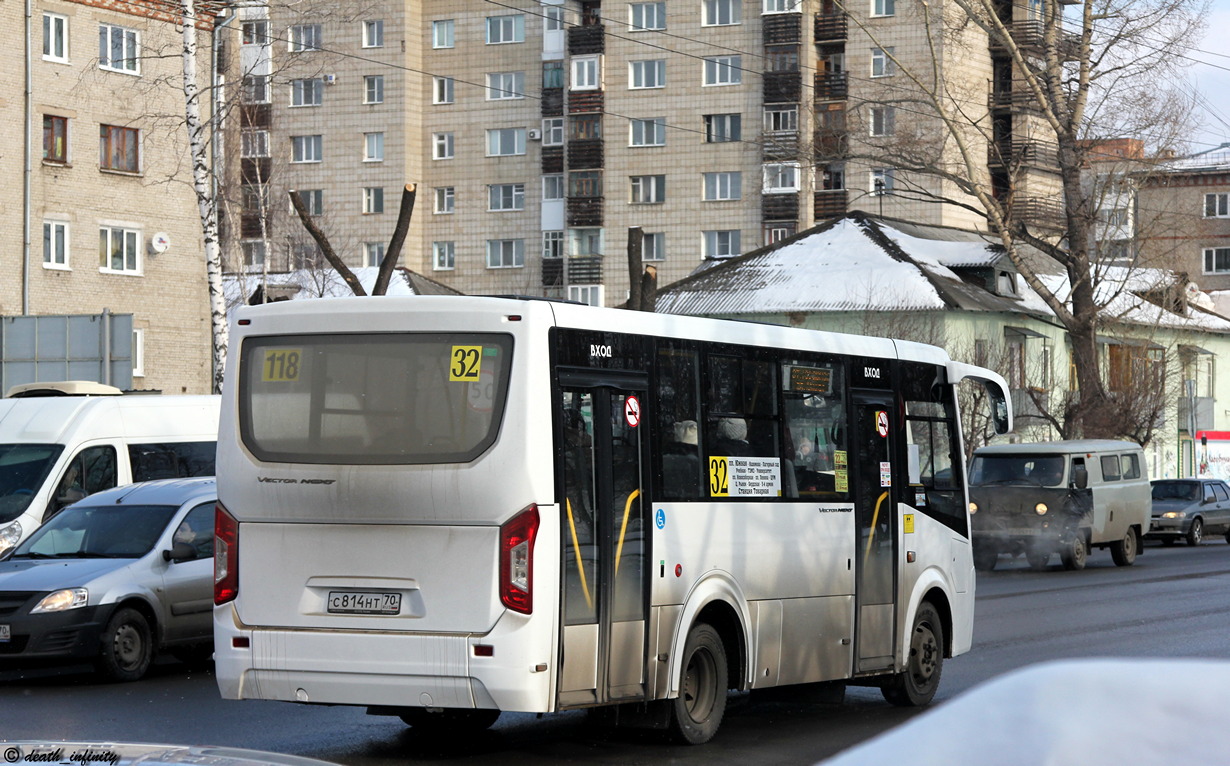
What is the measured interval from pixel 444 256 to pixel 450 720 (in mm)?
67018

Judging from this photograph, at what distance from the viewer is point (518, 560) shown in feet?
28.9

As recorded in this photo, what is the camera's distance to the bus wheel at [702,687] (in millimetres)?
9969

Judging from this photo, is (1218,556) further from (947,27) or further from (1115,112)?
(947,27)

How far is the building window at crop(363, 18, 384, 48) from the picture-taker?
249ft

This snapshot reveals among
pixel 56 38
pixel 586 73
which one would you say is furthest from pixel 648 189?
pixel 56 38

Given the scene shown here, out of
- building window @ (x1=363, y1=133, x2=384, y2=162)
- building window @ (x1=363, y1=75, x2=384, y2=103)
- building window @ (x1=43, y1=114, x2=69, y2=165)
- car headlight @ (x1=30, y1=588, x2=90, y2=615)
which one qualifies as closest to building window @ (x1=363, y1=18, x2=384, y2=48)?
building window @ (x1=363, y1=75, x2=384, y2=103)

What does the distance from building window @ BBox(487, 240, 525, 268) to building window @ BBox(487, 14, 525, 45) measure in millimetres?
8947

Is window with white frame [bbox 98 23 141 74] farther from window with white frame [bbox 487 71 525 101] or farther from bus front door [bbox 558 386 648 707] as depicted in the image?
bus front door [bbox 558 386 648 707]

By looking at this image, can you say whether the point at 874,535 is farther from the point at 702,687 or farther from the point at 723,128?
the point at 723,128

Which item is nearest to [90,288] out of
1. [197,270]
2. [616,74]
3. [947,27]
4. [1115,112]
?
[197,270]

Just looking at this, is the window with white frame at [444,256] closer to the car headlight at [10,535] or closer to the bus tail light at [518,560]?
the car headlight at [10,535]

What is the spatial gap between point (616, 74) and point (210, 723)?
208ft

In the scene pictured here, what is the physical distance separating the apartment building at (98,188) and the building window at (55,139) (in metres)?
0.03

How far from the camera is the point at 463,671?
8766 mm
